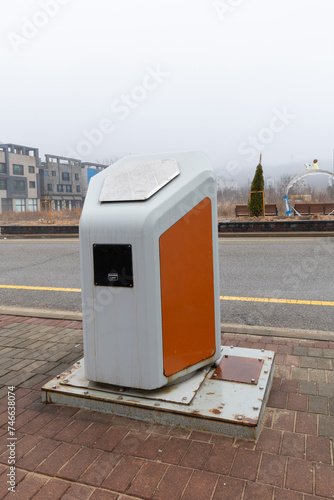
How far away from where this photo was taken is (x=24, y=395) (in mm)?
2723

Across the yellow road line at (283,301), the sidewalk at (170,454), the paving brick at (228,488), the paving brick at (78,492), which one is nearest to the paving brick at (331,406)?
the sidewalk at (170,454)

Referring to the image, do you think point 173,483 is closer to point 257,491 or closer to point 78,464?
point 257,491

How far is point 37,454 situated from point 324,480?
1453mm

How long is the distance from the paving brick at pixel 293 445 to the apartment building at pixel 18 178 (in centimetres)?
6583

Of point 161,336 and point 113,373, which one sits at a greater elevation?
point 161,336

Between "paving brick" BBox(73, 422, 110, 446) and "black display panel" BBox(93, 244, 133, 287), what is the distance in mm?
835

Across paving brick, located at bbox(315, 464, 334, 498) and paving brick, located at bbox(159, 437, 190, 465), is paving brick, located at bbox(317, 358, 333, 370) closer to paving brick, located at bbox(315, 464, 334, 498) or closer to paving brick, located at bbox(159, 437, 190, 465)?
paving brick, located at bbox(315, 464, 334, 498)

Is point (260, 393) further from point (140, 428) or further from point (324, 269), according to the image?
point (324, 269)

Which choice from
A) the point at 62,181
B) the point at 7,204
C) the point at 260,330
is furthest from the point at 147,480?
the point at 62,181

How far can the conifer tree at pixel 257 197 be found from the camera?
57.8 ft

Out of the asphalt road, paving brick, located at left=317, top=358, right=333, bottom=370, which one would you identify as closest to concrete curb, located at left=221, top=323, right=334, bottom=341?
Result: the asphalt road

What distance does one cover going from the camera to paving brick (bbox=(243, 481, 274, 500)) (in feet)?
5.63

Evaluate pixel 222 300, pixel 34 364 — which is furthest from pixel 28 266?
pixel 34 364

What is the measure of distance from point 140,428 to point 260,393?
2.51ft
